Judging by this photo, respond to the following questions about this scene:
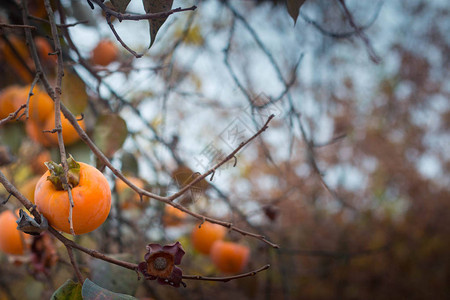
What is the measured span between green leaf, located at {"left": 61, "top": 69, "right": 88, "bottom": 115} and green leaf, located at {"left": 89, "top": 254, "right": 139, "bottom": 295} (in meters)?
0.23

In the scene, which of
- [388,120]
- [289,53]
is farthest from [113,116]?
[388,120]

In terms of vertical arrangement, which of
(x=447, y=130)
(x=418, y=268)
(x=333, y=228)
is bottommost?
(x=418, y=268)

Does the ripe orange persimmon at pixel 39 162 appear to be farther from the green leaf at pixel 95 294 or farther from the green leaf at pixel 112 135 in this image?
the green leaf at pixel 95 294

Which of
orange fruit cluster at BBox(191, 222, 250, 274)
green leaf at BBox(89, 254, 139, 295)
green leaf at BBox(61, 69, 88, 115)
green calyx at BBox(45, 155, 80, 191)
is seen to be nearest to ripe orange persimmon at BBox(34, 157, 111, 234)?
green calyx at BBox(45, 155, 80, 191)

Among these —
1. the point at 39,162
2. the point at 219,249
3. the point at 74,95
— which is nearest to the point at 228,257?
the point at 219,249

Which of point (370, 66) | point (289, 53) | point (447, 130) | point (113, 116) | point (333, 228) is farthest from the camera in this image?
point (370, 66)

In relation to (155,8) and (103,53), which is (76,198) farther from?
(103,53)

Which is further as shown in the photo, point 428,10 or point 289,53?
point 428,10

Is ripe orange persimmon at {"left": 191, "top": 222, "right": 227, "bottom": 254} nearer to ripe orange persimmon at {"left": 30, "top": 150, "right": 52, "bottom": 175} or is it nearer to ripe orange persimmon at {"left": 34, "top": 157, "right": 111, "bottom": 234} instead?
ripe orange persimmon at {"left": 30, "top": 150, "right": 52, "bottom": 175}

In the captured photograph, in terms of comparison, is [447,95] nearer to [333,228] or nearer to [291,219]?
[333,228]

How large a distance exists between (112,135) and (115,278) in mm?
213

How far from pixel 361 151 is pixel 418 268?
2.30ft

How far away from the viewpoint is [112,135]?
0.59 meters

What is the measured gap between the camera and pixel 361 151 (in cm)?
219
